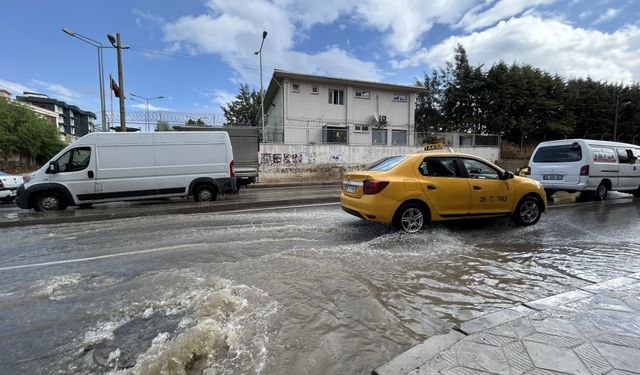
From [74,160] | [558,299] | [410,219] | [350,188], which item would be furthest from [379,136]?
[558,299]

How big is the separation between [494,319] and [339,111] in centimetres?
2582

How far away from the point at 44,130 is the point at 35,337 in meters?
45.9

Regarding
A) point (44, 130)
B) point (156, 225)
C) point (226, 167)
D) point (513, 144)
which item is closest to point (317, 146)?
point (226, 167)

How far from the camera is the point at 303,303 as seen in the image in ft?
11.7

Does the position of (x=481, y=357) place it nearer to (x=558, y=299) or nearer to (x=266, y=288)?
(x=558, y=299)

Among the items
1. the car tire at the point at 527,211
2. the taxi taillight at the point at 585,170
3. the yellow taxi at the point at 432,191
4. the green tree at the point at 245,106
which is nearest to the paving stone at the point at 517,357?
the yellow taxi at the point at 432,191

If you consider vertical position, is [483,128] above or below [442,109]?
below

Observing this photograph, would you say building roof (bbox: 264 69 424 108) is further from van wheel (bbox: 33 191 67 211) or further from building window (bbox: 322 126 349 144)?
van wheel (bbox: 33 191 67 211)

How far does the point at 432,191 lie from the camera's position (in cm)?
618

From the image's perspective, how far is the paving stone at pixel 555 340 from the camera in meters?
2.63

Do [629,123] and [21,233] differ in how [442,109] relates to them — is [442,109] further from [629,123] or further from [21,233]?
[21,233]

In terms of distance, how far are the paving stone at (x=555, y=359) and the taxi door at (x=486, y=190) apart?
4.18m

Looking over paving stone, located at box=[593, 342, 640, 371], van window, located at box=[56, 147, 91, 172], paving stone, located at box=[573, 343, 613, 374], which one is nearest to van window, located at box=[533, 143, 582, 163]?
paving stone, located at box=[593, 342, 640, 371]

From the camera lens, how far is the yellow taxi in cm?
597
